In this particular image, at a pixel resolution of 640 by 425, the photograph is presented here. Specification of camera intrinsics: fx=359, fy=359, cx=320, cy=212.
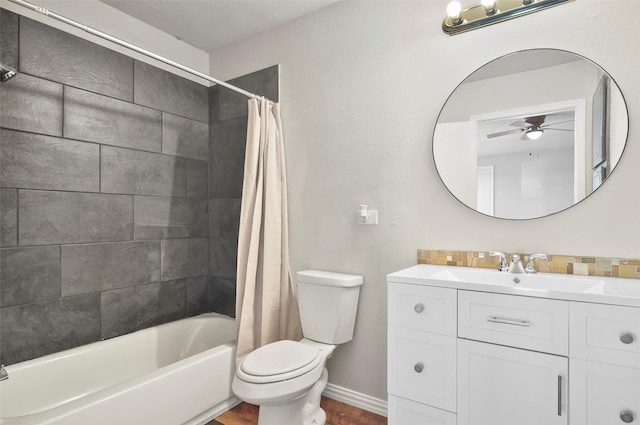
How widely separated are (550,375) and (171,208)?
242 centimetres

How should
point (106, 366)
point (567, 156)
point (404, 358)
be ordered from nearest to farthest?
1. point (404, 358)
2. point (567, 156)
3. point (106, 366)

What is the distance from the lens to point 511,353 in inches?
52.6

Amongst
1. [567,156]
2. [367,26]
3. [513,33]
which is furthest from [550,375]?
[367,26]

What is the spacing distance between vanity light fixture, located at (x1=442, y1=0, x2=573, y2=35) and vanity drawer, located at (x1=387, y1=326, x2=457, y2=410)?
1.53 metres

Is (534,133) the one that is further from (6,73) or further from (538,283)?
(6,73)

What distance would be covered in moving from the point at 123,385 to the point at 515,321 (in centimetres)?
170

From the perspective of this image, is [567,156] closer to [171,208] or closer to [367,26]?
[367,26]

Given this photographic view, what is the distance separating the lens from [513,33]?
176 cm

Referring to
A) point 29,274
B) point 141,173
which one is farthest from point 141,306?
point 141,173

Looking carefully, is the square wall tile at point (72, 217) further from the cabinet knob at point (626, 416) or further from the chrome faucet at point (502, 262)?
the cabinet knob at point (626, 416)

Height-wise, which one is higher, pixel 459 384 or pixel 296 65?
pixel 296 65

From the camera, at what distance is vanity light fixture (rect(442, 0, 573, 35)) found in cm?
170

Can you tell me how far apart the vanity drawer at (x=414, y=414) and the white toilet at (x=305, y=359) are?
1.27ft

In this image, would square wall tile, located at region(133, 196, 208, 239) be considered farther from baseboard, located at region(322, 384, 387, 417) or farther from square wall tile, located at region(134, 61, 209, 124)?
baseboard, located at region(322, 384, 387, 417)
